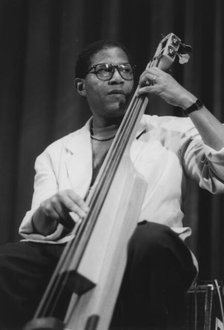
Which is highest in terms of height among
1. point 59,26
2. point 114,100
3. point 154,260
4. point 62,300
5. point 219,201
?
point 59,26

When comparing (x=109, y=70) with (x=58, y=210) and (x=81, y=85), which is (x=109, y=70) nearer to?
(x=81, y=85)

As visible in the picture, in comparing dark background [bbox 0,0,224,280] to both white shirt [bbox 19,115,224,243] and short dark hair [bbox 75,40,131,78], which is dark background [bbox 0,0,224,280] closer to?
short dark hair [bbox 75,40,131,78]

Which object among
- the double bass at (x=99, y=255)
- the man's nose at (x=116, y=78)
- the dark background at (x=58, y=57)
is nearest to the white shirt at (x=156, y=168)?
the man's nose at (x=116, y=78)

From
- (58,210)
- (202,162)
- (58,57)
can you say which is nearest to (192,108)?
(202,162)

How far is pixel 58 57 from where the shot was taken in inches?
81.4

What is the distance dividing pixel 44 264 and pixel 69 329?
20.3 inches

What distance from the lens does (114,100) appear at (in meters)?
1.49

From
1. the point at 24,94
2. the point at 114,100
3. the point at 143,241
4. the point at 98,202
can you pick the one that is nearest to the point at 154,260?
the point at 143,241

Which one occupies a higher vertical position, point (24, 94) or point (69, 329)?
point (24, 94)

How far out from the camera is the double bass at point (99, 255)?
0.78 meters

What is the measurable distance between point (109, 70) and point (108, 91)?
0.21 feet

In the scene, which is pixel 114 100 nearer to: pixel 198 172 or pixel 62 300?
pixel 198 172

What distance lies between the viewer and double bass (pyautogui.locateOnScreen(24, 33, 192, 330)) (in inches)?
30.8

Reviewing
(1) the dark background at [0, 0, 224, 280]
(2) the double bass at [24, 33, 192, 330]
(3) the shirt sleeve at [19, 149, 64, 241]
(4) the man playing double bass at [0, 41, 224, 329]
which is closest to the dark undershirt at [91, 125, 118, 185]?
(4) the man playing double bass at [0, 41, 224, 329]
